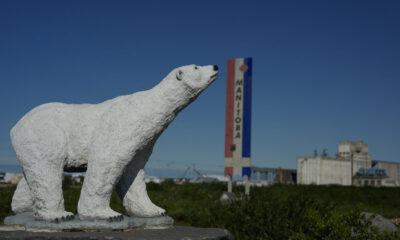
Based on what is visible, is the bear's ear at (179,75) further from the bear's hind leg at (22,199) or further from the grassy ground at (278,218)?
the grassy ground at (278,218)

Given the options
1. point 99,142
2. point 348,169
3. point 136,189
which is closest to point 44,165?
point 99,142

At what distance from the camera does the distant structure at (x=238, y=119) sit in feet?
41.7

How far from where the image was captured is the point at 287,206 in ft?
24.1

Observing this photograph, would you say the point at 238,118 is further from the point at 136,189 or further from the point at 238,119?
the point at 136,189

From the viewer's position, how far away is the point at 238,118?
1288 centimetres

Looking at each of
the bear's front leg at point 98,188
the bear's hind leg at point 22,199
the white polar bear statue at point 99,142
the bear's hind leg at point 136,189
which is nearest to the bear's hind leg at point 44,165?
the white polar bear statue at point 99,142

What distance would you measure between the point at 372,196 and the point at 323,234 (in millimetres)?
12609

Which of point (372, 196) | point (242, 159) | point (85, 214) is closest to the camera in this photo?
point (85, 214)

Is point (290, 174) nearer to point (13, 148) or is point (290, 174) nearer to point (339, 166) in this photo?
point (339, 166)

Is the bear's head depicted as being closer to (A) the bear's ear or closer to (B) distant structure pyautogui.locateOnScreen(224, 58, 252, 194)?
(A) the bear's ear

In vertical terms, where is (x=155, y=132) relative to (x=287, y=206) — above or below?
above

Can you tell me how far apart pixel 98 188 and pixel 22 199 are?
1.03 m

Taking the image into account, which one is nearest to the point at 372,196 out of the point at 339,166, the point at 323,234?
the point at 323,234

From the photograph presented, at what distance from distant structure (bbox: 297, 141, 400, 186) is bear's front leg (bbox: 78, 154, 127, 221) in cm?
3681
